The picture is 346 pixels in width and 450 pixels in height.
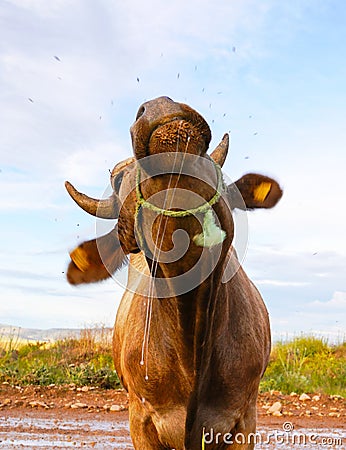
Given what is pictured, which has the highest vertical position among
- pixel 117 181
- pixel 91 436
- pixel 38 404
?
pixel 117 181

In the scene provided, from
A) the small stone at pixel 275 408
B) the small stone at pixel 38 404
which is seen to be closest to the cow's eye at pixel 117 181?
the small stone at pixel 275 408

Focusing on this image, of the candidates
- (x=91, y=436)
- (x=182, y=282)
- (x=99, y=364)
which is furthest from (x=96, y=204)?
(x=99, y=364)

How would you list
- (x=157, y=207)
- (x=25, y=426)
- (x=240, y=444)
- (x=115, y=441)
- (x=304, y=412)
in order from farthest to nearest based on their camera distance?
(x=304, y=412) < (x=25, y=426) < (x=115, y=441) < (x=240, y=444) < (x=157, y=207)

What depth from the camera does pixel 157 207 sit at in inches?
125

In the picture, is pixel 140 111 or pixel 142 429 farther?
pixel 142 429

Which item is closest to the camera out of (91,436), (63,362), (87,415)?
(91,436)

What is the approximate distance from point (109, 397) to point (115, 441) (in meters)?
3.67

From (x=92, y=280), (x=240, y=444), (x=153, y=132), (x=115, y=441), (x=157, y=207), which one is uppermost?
(x=153, y=132)

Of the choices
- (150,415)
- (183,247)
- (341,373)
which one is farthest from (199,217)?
(341,373)

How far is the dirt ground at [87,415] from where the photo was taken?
8703 millimetres

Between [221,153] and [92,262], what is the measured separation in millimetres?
1093

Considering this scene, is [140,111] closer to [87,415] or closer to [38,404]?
[87,415]

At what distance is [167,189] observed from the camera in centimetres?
309

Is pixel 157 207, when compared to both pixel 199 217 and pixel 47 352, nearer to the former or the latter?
pixel 199 217
